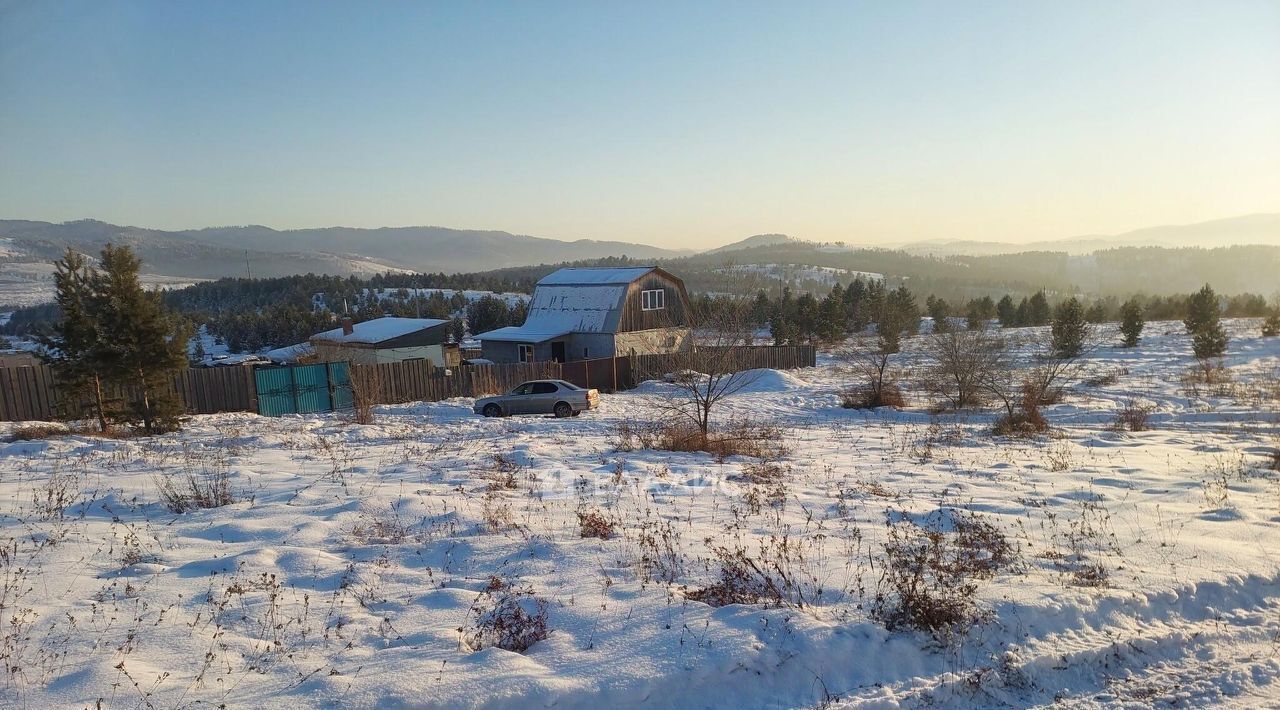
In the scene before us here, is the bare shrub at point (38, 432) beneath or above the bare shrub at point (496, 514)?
beneath

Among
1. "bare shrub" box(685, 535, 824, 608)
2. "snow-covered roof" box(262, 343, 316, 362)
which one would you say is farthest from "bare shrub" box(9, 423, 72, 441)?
"snow-covered roof" box(262, 343, 316, 362)

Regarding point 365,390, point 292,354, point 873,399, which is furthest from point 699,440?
point 292,354

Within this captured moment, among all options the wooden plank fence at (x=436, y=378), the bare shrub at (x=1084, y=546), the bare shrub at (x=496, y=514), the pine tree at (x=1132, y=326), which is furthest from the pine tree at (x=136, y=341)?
the pine tree at (x=1132, y=326)

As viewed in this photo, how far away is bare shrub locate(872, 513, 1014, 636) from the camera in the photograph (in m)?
4.80

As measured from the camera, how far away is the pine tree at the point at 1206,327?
31.1 meters

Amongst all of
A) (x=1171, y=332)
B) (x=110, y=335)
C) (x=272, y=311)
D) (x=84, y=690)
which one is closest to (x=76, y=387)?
(x=110, y=335)

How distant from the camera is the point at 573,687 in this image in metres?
3.96

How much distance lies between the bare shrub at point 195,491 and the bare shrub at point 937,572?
7538mm

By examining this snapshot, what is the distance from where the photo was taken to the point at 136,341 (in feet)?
49.5

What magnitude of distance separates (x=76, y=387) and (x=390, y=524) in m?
13.9

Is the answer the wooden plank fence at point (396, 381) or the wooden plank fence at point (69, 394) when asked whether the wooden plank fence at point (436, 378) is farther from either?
the wooden plank fence at point (69, 394)

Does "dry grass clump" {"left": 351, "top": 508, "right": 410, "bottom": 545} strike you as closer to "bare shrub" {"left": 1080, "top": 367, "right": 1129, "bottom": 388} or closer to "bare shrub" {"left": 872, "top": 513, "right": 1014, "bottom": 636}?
"bare shrub" {"left": 872, "top": 513, "right": 1014, "bottom": 636}

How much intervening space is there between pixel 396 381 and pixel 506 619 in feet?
69.8

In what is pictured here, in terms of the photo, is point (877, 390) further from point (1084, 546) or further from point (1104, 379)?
point (1084, 546)
